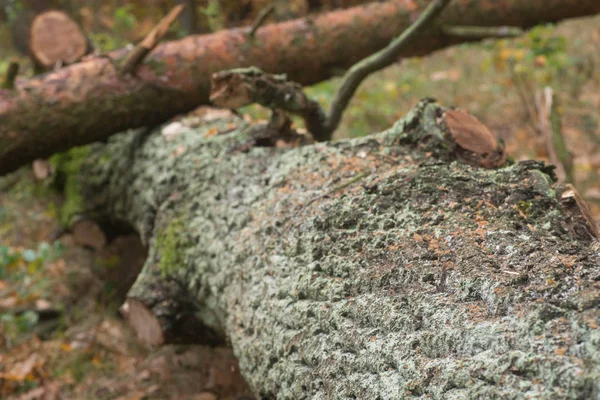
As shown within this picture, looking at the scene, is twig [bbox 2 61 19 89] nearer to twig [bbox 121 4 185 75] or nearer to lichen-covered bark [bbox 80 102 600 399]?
twig [bbox 121 4 185 75]

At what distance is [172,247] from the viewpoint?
2.18 metres

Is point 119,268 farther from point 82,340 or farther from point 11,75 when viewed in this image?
point 11,75

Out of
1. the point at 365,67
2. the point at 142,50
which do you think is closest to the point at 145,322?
the point at 142,50

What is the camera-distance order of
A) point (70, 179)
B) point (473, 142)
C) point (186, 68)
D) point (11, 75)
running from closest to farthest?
point (473, 142) → point (11, 75) → point (186, 68) → point (70, 179)

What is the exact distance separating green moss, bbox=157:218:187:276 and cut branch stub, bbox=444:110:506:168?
1.06m

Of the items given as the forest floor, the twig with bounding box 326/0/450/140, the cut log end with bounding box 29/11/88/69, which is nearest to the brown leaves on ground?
the forest floor

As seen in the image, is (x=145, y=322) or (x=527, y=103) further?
(x=527, y=103)

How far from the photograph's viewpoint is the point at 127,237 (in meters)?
3.44

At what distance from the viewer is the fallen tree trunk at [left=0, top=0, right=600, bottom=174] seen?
2.60 metres

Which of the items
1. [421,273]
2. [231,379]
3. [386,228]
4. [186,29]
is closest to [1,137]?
[231,379]

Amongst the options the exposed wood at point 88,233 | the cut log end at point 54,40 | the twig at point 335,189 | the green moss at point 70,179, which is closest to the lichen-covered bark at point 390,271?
the twig at point 335,189

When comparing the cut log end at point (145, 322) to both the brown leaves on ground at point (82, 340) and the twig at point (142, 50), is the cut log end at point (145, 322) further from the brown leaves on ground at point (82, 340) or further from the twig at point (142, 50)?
the twig at point (142, 50)

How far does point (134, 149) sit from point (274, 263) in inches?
60.4

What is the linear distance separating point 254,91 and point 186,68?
1050 millimetres
